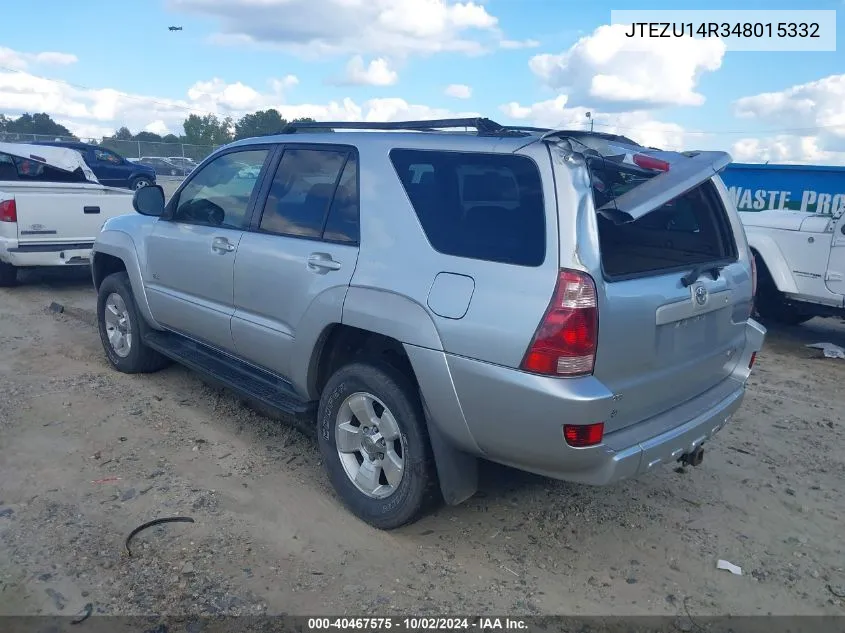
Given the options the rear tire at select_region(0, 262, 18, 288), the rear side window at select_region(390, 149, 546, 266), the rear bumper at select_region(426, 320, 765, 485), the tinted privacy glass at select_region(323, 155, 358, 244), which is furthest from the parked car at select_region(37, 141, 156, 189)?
the rear bumper at select_region(426, 320, 765, 485)

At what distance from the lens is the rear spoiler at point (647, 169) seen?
2.92 metres

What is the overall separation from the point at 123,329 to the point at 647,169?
4278mm

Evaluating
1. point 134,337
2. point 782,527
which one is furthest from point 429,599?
point 134,337

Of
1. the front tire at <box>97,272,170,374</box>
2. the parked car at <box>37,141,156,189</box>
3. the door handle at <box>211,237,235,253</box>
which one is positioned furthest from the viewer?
the parked car at <box>37,141,156,189</box>

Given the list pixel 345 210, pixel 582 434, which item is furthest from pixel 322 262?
pixel 582 434

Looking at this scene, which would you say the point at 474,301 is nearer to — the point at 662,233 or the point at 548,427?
the point at 548,427

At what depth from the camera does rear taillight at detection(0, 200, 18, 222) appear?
8406mm

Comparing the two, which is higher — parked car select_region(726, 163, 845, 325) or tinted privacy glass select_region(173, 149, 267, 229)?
tinted privacy glass select_region(173, 149, 267, 229)

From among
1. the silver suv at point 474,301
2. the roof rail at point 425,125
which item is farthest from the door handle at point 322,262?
the roof rail at point 425,125

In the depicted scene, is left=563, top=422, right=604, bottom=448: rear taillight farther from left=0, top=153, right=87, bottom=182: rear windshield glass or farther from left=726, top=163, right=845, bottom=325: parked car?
left=0, top=153, right=87, bottom=182: rear windshield glass

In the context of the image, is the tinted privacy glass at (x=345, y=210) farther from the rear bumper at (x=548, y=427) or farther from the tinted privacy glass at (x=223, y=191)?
the rear bumper at (x=548, y=427)

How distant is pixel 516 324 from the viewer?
2848 mm

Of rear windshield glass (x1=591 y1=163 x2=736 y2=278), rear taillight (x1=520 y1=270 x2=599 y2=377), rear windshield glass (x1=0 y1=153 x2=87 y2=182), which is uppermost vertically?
rear windshield glass (x1=0 y1=153 x2=87 y2=182)

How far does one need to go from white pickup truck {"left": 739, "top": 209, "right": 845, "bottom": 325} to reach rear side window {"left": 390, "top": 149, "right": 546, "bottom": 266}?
5.71m
